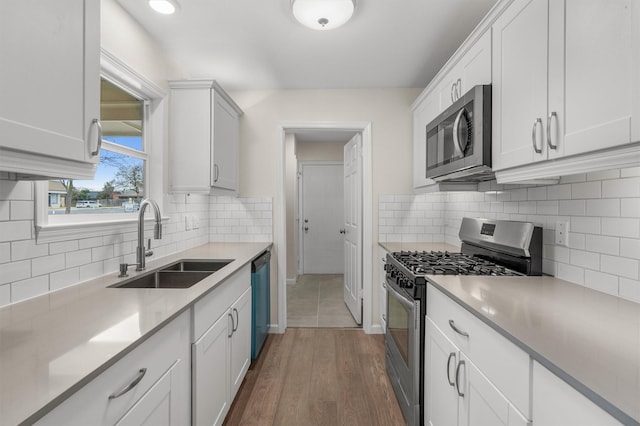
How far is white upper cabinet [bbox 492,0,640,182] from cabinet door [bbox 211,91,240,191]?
1.94 m

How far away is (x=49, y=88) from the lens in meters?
0.96

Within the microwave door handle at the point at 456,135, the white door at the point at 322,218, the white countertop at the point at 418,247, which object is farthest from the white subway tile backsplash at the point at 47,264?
the white door at the point at 322,218

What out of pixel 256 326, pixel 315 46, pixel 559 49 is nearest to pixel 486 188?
pixel 559 49

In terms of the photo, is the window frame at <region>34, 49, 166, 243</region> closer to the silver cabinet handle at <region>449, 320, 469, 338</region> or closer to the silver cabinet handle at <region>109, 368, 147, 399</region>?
the silver cabinet handle at <region>109, 368, 147, 399</region>

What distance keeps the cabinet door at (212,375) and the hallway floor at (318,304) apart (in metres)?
1.64

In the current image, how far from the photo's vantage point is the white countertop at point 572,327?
26.7 inches

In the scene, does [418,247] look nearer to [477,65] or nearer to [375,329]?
[375,329]

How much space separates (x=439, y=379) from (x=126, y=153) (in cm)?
225

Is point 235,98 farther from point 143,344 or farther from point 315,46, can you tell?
point 143,344

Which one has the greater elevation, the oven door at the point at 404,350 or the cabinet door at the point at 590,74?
the cabinet door at the point at 590,74

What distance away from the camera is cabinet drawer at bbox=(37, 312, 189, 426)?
731 millimetres

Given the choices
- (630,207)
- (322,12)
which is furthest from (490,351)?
(322,12)

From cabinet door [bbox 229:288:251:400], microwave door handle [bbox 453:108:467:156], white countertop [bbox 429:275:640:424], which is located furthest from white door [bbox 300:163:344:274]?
white countertop [bbox 429:275:640:424]

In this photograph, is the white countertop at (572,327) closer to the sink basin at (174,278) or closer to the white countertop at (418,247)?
the white countertop at (418,247)
